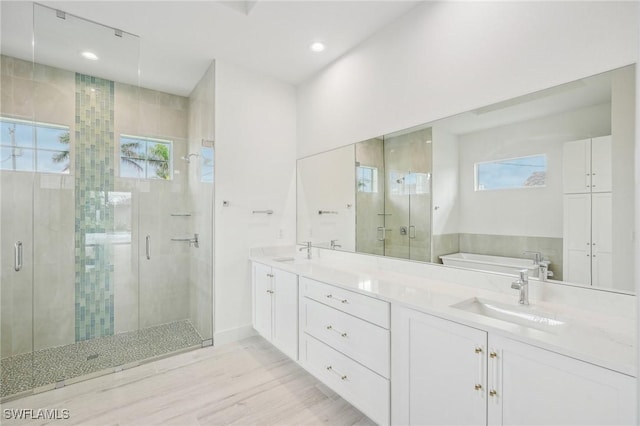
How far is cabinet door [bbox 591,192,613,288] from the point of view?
134 centimetres

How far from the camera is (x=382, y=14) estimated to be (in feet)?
7.30

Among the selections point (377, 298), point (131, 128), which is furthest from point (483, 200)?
point (131, 128)

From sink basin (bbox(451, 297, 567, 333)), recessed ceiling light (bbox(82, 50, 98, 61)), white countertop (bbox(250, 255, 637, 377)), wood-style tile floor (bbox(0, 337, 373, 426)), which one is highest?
recessed ceiling light (bbox(82, 50, 98, 61))

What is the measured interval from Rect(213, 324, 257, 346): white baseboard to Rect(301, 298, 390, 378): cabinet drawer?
110 cm

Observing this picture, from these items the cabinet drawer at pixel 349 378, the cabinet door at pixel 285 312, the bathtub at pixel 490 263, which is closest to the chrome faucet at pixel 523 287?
the bathtub at pixel 490 263

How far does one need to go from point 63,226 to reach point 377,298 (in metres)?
2.68

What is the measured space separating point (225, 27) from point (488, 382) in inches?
116

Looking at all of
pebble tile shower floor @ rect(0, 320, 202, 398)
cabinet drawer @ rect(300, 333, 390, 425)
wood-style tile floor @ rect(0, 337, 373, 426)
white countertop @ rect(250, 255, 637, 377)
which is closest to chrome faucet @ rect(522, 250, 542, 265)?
white countertop @ rect(250, 255, 637, 377)

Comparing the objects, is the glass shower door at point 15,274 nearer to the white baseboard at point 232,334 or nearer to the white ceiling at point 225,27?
the white ceiling at point 225,27

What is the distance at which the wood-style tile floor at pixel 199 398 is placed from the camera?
1880 mm

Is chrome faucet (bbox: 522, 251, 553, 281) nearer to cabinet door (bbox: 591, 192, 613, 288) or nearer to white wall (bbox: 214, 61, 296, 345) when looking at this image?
cabinet door (bbox: 591, 192, 613, 288)

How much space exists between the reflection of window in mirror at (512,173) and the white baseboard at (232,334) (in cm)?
260

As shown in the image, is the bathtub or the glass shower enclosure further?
the glass shower enclosure

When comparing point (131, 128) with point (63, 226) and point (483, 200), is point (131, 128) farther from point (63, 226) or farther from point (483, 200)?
point (483, 200)
